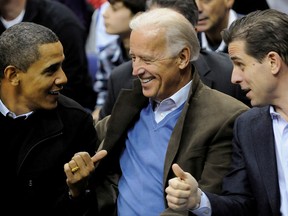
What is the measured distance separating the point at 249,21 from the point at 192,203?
0.81 m

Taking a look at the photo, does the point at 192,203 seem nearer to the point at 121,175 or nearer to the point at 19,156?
the point at 121,175

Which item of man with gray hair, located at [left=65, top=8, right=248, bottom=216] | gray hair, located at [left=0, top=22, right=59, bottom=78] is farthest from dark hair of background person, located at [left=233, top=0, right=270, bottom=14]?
gray hair, located at [left=0, top=22, right=59, bottom=78]

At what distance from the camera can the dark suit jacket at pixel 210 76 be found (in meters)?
4.40

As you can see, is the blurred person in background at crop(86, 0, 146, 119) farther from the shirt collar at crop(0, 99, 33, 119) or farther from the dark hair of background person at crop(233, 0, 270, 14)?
the shirt collar at crop(0, 99, 33, 119)

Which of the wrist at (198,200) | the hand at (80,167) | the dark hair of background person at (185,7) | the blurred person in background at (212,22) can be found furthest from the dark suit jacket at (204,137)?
the blurred person in background at (212,22)

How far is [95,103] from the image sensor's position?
6.00 metres

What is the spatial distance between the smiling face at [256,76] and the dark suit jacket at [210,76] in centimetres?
71

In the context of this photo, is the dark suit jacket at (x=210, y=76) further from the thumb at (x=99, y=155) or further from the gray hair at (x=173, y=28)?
the thumb at (x=99, y=155)

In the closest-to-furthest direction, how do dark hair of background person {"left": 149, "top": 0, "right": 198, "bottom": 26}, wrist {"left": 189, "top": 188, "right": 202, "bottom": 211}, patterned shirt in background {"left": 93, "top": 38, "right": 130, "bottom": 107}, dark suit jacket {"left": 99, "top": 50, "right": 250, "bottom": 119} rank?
wrist {"left": 189, "top": 188, "right": 202, "bottom": 211}
dark suit jacket {"left": 99, "top": 50, "right": 250, "bottom": 119}
dark hair of background person {"left": 149, "top": 0, "right": 198, "bottom": 26}
patterned shirt in background {"left": 93, "top": 38, "right": 130, "bottom": 107}

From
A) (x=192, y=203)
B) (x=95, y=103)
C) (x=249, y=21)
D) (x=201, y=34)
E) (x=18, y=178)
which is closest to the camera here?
(x=192, y=203)

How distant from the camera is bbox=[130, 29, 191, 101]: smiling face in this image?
12.6 ft

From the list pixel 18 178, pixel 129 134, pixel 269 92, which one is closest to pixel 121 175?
pixel 129 134

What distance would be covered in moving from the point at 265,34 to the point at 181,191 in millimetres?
758

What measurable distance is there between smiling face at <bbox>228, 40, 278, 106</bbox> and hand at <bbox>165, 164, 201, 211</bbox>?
0.49 metres
